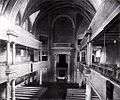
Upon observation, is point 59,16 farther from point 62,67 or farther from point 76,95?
point 76,95

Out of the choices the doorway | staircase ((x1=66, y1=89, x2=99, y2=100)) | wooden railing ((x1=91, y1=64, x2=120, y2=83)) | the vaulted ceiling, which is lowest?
staircase ((x1=66, y1=89, x2=99, y2=100))

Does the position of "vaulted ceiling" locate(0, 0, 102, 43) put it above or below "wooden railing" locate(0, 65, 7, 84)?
above

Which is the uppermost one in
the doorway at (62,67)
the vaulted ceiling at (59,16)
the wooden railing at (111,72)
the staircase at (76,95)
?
the vaulted ceiling at (59,16)

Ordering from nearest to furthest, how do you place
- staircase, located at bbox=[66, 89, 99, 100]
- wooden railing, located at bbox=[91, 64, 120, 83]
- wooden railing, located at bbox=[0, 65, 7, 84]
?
wooden railing, located at bbox=[91, 64, 120, 83] < wooden railing, located at bbox=[0, 65, 7, 84] < staircase, located at bbox=[66, 89, 99, 100]

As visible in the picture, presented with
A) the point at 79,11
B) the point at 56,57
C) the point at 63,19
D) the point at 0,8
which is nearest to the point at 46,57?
the point at 56,57

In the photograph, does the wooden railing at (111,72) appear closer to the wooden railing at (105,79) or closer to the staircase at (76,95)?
the wooden railing at (105,79)

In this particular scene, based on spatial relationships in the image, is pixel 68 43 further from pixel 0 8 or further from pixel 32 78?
pixel 0 8

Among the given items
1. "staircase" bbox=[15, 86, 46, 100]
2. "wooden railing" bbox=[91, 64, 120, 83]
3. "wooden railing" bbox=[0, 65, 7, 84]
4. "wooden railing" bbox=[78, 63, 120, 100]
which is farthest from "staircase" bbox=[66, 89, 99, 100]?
"wooden railing" bbox=[91, 64, 120, 83]

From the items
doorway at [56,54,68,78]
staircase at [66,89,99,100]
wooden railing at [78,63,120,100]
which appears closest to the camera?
→ wooden railing at [78,63,120,100]

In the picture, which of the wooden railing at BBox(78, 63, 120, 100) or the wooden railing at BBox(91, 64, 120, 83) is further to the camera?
the wooden railing at BBox(91, 64, 120, 83)

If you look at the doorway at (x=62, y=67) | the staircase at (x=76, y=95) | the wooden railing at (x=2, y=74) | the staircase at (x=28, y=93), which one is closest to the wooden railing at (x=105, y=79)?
the wooden railing at (x=2, y=74)

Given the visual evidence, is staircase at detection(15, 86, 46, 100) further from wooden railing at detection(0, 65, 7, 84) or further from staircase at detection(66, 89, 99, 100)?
wooden railing at detection(0, 65, 7, 84)

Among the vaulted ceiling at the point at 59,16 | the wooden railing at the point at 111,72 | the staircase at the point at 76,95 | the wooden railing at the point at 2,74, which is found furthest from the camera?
the vaulted ceiling at the point at 59,16

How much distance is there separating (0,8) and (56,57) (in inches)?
568
